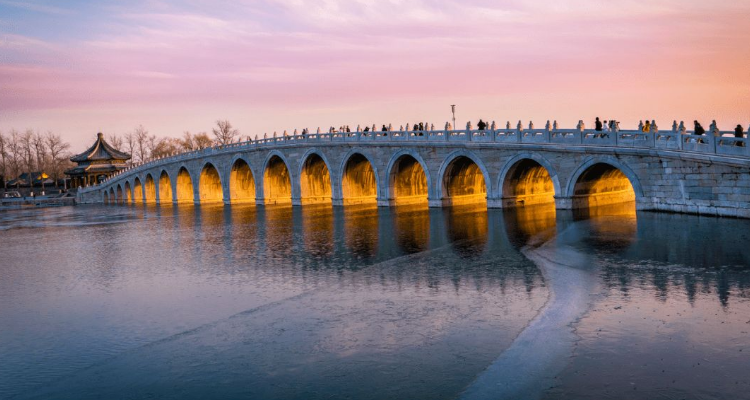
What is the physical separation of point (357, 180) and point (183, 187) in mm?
29883

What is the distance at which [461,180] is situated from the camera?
116 feet

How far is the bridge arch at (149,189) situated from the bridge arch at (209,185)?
541 inches

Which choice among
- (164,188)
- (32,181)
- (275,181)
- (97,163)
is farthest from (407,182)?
(32,181)

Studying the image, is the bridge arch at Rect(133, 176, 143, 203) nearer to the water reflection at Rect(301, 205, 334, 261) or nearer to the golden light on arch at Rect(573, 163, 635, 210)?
the water reflection at Rect(301, 205, 334, 261)

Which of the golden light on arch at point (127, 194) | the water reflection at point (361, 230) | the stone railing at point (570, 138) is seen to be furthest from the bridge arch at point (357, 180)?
the golden light on arch at point (127, 194)

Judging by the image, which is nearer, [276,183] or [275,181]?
[275,181]

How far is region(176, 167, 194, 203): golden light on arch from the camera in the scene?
63.9m

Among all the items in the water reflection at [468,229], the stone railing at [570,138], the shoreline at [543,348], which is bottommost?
the shoreline at [543,348]

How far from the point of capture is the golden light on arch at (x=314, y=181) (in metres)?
44.3

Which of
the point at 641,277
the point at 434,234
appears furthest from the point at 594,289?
the point at 434,234

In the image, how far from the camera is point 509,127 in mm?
30250

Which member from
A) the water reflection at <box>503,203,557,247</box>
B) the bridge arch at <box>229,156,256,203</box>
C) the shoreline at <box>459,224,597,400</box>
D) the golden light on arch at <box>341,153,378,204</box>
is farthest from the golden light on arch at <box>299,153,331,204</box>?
the shoreline at <box>459,224,597,400</box>

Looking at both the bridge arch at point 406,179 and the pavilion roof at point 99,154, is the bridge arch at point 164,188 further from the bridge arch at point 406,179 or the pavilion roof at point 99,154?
the bridge arch at point 406,179

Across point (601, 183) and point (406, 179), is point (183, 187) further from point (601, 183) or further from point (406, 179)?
point (601, 183)
